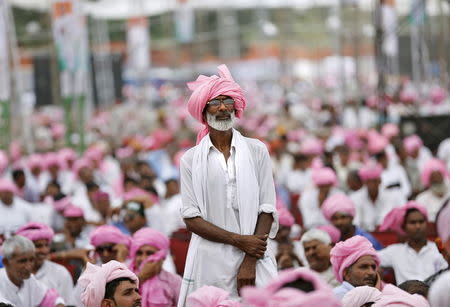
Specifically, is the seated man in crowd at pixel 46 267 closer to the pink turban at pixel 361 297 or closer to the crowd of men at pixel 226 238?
the crowd of men at pixel 226 238

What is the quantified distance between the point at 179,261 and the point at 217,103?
15.4 feet

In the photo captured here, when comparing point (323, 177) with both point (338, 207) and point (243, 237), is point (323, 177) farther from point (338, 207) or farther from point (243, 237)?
point (243, 237)

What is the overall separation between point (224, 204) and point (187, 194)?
227 mm

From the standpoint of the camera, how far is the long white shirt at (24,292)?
8.54 meters

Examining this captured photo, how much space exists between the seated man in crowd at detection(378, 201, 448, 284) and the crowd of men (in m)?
0.01

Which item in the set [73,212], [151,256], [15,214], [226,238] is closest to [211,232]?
[226,238]

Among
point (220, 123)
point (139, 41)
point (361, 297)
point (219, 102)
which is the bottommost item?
point (361, 297)

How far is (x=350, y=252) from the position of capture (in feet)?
26.0

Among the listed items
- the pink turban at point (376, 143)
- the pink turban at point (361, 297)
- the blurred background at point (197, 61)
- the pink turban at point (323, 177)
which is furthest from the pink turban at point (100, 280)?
the blurred background at point (197, 61)

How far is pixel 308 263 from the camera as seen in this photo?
367 inches

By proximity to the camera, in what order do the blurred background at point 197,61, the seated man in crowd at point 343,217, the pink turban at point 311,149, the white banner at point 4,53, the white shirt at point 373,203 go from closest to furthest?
the seated man in crowd at point 343,217 → the white shirt at point 373,203 → the white banner at point 4,53 → the pink turban at point 311,149 → the blurred background at point 197,61

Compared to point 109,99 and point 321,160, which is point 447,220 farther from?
point 109,99

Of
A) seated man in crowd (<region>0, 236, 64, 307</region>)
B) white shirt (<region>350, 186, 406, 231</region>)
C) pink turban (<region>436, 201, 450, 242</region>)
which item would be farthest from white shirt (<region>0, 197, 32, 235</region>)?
pink turban (<region>436, 201, 450, 242</region>)

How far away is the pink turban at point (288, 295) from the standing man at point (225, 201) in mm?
1897
